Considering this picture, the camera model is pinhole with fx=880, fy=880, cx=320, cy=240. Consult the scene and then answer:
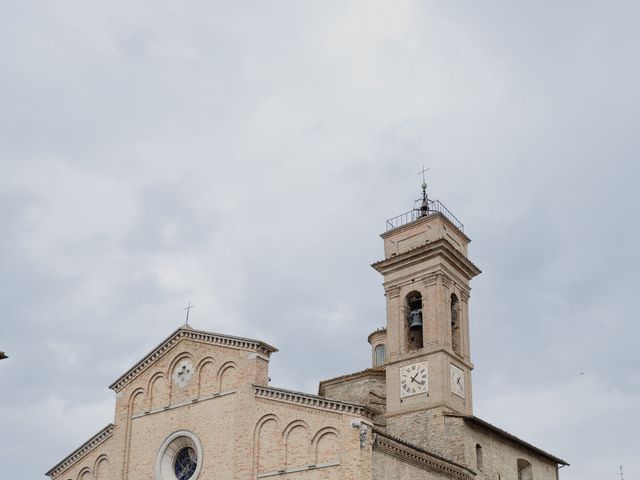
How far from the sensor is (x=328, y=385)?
34094mm

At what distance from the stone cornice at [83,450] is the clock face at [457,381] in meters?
11.5

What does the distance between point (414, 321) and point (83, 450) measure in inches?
477

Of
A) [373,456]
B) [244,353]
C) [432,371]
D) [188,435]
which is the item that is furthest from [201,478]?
[432,371]

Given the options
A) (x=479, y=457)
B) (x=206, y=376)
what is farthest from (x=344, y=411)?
(x=479, y=457)

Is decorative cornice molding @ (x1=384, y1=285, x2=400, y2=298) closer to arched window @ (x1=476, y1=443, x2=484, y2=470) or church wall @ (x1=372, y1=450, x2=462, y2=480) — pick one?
arched window @ (x1=476, y1=443, x2=484, y2=470)

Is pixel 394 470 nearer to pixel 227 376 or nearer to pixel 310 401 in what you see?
pixel 310 401

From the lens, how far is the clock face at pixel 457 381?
30.3 meters

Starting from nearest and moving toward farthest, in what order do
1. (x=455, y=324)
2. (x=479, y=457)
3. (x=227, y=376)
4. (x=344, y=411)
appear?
(x=344, y=411) < (x=227, y=376) < (x=479, y=457) < (x=455, y=324)

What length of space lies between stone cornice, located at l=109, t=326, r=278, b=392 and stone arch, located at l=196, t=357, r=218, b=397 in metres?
0.61

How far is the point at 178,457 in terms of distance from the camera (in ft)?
86.0

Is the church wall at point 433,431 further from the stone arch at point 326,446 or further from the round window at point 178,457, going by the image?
the round window at point 178,457

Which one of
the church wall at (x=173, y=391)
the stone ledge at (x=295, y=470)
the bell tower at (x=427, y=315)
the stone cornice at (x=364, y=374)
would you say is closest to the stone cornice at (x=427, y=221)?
the bell tower at (x=427, y=315)

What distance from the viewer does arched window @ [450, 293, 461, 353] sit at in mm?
31844

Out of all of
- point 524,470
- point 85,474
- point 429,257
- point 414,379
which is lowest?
point 85,474
